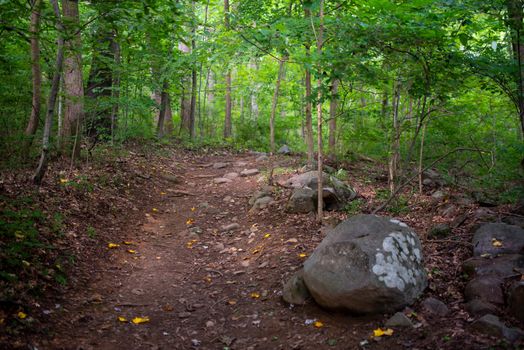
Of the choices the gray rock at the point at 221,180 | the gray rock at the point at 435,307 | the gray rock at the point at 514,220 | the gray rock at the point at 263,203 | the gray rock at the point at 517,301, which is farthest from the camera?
the gray rock at the point at 221,180

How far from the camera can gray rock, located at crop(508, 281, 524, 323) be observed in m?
3.59

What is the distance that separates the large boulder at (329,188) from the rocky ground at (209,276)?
12.4 inches

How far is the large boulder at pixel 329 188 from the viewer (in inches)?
297

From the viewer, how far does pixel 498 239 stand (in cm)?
490

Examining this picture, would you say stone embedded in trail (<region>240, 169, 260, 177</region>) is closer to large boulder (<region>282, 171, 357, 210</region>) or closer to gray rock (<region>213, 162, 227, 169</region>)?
gray rock (<region>213, 162, 227, 169</region>)

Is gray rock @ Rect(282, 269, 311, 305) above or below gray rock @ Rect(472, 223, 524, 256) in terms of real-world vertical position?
below

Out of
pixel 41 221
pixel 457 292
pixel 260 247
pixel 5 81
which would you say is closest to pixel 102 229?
pixel 41 221

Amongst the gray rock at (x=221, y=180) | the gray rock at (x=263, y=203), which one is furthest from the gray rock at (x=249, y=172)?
the gray rock at (x=263, y=203)

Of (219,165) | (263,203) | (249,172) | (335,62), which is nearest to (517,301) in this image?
→ (335,62)

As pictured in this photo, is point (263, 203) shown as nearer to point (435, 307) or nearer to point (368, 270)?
point (368, 270)

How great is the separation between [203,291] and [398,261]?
2.59 m

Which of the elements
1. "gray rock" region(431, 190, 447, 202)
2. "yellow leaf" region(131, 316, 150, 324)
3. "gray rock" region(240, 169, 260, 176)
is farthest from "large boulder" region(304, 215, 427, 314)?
"gray rock" region(240, 169, 260, 176)

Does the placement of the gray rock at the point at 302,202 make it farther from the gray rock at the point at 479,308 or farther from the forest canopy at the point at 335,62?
the gray rock at the point at 479,308

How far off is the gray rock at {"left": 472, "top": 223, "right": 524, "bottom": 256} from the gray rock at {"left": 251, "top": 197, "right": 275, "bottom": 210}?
4.10 m
